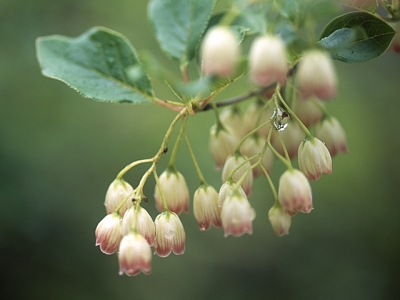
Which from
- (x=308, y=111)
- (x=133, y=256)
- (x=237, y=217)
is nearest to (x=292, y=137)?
(x=308, y=111)

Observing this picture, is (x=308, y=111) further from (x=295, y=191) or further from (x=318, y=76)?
(x=318, y=76)

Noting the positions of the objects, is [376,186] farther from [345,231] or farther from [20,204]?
[20,204]

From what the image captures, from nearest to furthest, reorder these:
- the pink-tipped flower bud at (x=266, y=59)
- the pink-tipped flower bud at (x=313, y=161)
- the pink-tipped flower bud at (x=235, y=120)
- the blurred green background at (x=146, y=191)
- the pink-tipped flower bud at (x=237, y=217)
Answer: the pink-tipped flower bud at (x=266, y=59), the pink-tipped flower bud at (x=237, y=217), the pink-tipped flower bud at (x=313, y=161), the pink-tipped flower bud at (x=235, y=120), the blurred green background at (x=146, y=191)

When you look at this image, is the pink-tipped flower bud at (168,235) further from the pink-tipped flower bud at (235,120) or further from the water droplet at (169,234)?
the pink-tipped flower bud at (235,120)

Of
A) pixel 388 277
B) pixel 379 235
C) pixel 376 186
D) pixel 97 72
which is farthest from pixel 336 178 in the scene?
pixel 97 72

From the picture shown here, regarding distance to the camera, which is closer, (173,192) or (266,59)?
(266,59)

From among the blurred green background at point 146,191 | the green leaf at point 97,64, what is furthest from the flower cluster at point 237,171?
the blurred green background at point 146,191
